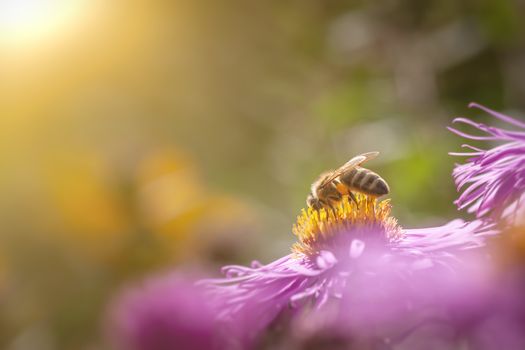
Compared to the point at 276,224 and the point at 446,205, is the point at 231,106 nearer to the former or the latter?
the point at 276,224

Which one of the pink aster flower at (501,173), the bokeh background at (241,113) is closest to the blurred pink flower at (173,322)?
the pink aster flower at (501,173)

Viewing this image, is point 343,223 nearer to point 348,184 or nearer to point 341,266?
point 348,184

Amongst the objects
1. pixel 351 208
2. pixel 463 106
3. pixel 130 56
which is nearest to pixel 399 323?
pixel 351 208

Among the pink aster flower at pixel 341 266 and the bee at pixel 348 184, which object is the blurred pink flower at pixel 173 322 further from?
the bee at pixel 348 184

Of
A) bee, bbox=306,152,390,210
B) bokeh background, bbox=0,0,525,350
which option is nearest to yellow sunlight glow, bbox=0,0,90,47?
bokeh background, bbox=0,0,525,350

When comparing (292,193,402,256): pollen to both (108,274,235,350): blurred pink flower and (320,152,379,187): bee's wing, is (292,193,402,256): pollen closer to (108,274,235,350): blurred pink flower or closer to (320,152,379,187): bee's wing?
(320,152,379,187): bee's wing

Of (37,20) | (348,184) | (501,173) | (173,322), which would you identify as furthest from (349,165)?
(37,20)
